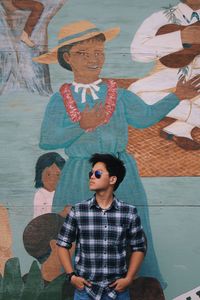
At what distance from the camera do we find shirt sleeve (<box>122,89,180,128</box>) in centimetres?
457

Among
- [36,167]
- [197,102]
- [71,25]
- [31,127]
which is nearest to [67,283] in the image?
[36,167]

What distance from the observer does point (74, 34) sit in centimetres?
460

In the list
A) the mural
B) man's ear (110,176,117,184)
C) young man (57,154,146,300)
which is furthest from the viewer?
the mural

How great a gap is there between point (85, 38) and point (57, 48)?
0.23 m

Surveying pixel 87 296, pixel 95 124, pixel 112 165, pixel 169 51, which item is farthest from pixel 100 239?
pixel 169 51

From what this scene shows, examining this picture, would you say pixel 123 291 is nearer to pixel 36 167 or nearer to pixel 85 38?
pixel 36 167

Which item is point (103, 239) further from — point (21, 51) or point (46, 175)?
point (21, 51)

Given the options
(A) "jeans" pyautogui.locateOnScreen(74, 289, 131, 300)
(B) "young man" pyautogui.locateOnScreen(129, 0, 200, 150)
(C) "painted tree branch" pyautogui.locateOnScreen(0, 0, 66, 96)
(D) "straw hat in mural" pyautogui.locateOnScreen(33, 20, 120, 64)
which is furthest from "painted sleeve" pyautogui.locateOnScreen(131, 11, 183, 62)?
(A) "jeans" pyautogui.locateOnScreen(74, 289, 131, 300)

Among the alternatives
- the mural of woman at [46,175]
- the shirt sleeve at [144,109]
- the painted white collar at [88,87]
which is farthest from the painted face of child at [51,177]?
the shirt sleeve at [144,109]

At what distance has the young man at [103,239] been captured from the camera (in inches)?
144

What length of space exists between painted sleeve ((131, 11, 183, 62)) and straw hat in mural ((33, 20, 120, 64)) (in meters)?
0.19

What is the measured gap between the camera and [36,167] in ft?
15.0

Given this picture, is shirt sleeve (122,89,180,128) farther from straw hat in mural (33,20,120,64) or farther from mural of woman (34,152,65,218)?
mural of woman (34,152,65,218)

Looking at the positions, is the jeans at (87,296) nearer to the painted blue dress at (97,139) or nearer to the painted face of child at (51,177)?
the painted blue dress at (97,139)
